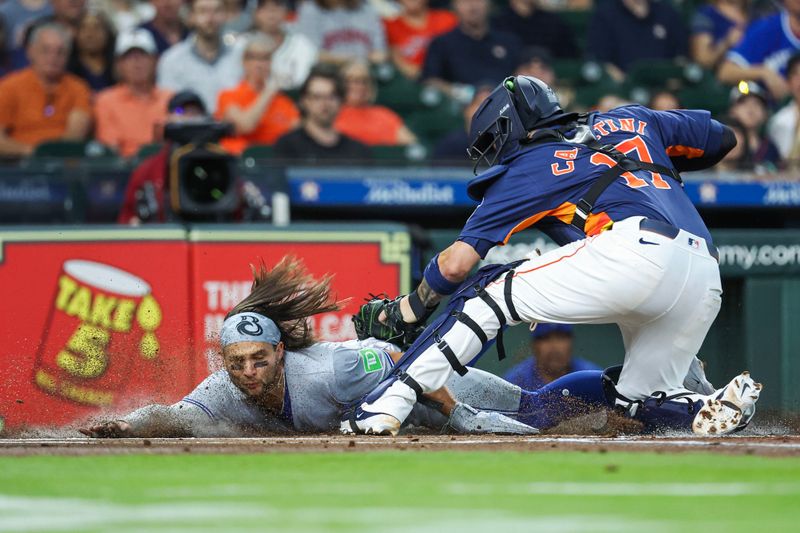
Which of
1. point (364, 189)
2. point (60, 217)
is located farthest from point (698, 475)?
point (60, 217)

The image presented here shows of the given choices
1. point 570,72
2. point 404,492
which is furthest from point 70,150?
point 404,492

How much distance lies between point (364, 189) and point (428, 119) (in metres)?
1.68

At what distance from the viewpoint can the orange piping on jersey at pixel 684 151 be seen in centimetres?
645

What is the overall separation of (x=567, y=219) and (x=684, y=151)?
0.84 metres

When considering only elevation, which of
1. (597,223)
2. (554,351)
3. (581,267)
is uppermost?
(597,223)

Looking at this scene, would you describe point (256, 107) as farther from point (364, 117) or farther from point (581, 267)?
point (581, 267)

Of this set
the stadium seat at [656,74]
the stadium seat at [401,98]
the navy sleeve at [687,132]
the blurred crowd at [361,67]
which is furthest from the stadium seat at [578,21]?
the navy sleeve at [687,132]

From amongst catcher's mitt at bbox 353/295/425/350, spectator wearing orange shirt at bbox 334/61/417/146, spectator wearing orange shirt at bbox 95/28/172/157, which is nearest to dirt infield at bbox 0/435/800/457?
catcher's mitt at bbox 353/295/425/350

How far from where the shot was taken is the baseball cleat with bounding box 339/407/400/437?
582cm

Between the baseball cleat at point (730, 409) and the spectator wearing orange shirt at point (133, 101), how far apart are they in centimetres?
539

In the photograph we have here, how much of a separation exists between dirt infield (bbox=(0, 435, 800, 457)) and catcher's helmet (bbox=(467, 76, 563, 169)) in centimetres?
136

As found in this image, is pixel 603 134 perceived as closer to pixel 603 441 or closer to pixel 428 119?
pixel 603 441

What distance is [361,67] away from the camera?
1029 centimetres

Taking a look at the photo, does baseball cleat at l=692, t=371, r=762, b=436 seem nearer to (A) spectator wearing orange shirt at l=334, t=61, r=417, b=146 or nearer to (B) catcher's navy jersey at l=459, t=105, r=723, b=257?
(B) catcher's navy jersey at l=459, t=105, r=723, b=257
